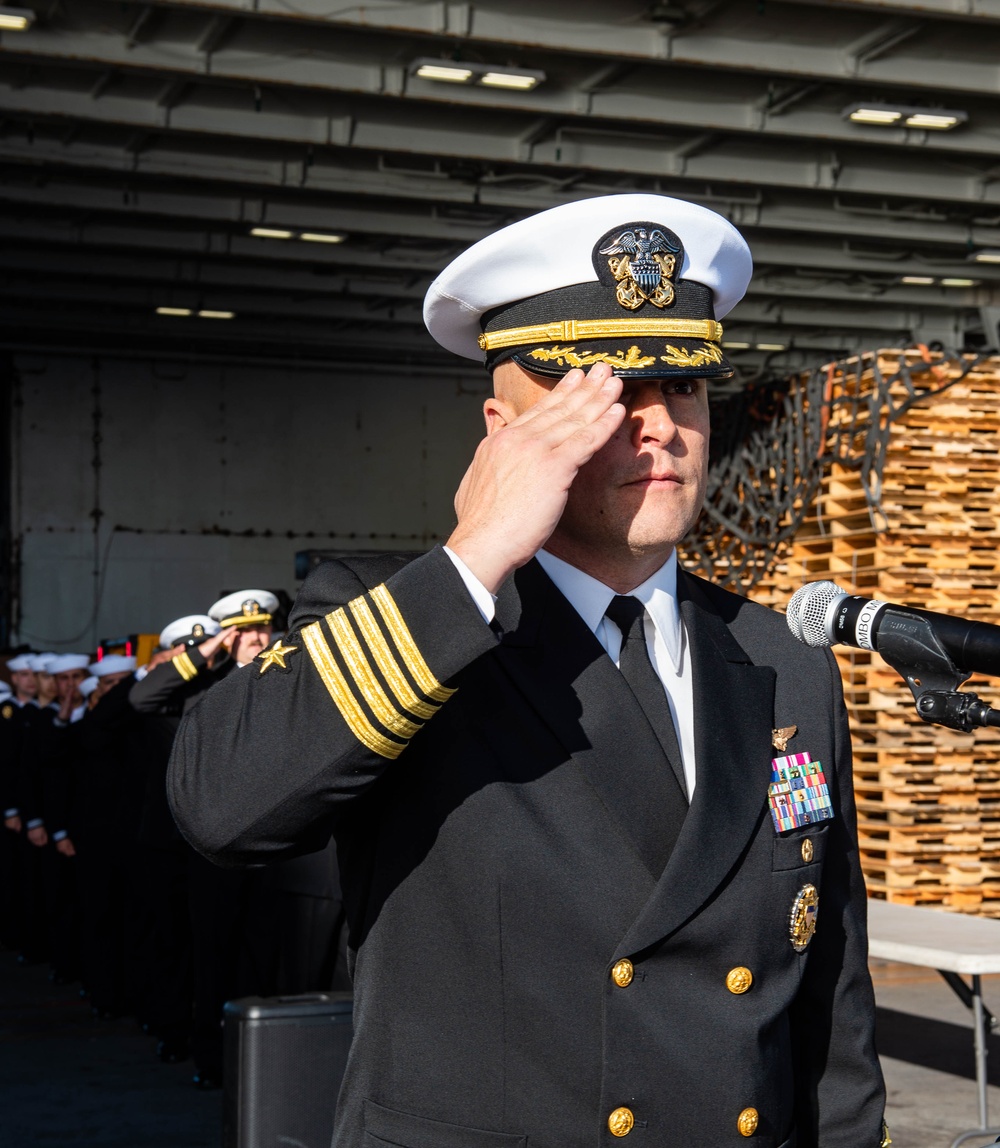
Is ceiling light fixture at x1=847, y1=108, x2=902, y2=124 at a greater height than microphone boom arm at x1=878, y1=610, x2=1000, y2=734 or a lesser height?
greater

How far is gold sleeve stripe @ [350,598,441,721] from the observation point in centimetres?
150

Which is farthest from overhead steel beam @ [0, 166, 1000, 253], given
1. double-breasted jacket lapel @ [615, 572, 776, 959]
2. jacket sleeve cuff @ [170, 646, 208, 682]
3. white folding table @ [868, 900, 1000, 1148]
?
double-breasted jacket lapel @ [615, 572, 776, 959]

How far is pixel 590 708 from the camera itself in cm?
168

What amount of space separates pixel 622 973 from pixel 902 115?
9748 mm

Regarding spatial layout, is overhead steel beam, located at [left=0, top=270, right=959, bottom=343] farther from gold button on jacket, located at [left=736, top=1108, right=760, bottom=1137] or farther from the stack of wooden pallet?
gold button on jacket, located at [left=736, top=1108, right=760, bottom=1137]

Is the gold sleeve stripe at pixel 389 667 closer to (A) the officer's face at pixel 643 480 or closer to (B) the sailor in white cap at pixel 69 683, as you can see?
(A) the officer's face at pixel 643 480

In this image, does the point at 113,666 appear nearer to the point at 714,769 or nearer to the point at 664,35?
the point at 664,35

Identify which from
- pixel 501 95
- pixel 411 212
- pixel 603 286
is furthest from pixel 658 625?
pixel 411 212

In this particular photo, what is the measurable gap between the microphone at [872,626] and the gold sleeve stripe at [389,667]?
574mm

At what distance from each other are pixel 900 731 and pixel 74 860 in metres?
5.82

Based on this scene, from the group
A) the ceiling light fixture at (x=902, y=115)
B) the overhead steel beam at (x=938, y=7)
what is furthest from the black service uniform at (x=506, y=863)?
the ceiling light fixture at (x=902, y=115)

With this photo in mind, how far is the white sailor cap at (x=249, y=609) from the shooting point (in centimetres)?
761

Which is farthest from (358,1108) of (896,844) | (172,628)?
(896,844)

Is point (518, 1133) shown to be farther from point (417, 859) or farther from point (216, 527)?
point (216, 527)
